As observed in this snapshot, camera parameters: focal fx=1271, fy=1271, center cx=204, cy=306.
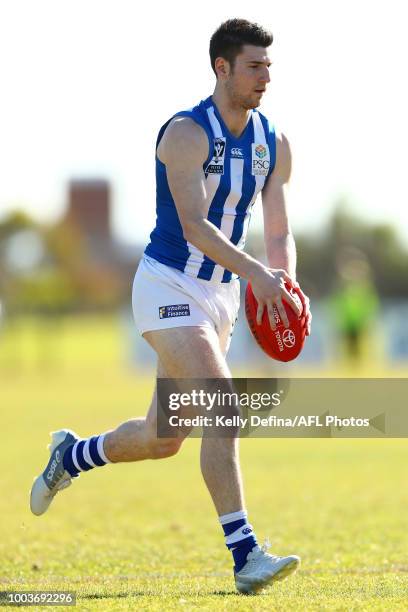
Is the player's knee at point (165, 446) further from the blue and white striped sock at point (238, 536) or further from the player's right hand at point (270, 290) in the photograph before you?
the player's right hand at point (270, 290)

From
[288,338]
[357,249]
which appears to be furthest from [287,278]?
[357,249]

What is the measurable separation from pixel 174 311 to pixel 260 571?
4.67 feet

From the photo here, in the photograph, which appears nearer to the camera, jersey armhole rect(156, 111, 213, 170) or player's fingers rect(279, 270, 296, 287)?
player's fingers rect(279, 270, 296, 287)

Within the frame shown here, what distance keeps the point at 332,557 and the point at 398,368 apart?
74.5 ft

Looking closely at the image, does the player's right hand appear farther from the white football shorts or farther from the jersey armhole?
the jersey armhole

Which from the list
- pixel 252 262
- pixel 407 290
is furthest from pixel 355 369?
pixel 407 290

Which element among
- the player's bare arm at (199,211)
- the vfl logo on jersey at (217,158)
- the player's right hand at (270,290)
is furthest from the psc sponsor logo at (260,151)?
the player's right hand at (270,290)

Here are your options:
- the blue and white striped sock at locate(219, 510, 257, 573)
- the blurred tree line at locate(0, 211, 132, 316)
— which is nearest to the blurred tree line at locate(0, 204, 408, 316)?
the blurred tree line at locate(0, 211, 132, 316)

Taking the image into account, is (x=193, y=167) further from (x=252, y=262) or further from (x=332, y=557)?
(x=332, y=557)

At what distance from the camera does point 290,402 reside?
8.08m

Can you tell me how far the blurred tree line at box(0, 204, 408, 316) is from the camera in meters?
49.5

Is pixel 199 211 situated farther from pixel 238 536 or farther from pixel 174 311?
pixel 238 536

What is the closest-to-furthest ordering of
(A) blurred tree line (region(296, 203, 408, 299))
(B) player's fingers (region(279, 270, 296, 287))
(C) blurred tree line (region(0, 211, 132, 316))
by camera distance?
(B) player's fingers (region(279, 270, 296, 287)) → (C) blurred tree line (region(0, 211, 132, 316)) → (A) blurred tree line (region(296, 203, 408, 299))

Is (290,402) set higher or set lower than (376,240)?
higher
